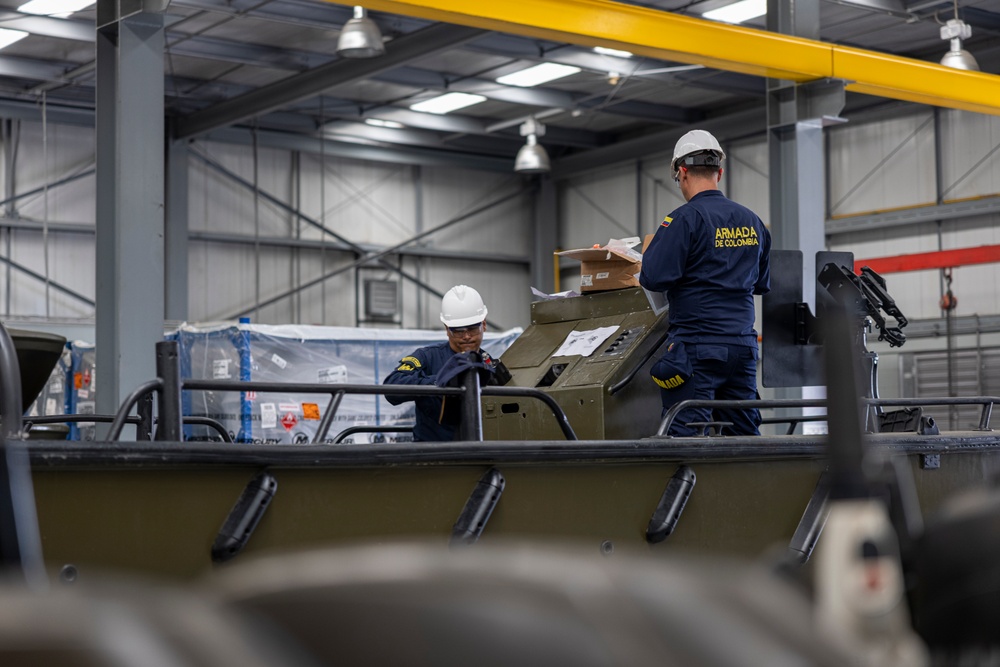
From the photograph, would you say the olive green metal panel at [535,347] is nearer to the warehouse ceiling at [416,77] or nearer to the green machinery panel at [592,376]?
the green machinery panel at [592,376]

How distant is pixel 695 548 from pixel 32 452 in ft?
7.58

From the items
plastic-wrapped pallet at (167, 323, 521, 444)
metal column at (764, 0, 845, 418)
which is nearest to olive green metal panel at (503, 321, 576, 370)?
metal column at (764, 0, 845, 418)

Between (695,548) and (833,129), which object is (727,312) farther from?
(833,129)

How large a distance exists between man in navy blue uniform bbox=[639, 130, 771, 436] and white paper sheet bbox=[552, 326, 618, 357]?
468 mm

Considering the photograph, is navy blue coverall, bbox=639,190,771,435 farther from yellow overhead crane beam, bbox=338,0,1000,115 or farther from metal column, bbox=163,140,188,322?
metal column, bbox=163,140,188,322

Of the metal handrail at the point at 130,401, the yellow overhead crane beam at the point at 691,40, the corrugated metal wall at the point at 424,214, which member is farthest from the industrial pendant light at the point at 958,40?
the metal handrail at the point at 130,401

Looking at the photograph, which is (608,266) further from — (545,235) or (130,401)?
(545,235)

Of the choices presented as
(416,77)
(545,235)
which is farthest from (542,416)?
(545,235)

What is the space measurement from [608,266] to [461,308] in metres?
0.72

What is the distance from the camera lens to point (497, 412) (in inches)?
226

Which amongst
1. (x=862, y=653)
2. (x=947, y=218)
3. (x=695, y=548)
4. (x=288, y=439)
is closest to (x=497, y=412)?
(x=695, y=548)

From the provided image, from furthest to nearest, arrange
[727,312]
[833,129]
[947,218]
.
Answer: [833,129] < [947,218] < [727,312]

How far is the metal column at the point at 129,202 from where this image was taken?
284 inches

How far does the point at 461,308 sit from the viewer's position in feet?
18.8
